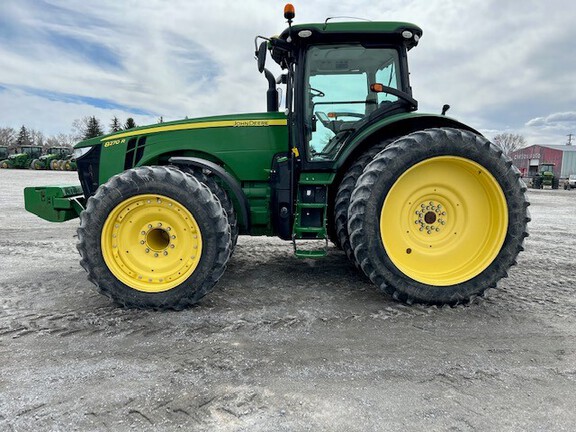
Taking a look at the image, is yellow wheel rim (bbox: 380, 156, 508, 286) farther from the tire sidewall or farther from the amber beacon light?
the amber beacon light

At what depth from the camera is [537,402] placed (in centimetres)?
199

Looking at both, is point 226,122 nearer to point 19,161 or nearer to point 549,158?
point 19,161

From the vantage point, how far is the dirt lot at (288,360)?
188 cm

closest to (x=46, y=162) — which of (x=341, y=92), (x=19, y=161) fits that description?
(x=19, y=161)

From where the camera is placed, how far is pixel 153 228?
316 cm

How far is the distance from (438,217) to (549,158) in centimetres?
6007

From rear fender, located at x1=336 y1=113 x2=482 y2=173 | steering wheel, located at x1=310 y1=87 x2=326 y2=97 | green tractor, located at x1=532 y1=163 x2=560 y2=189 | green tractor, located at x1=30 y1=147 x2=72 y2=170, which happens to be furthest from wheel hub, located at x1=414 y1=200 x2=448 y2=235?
green tractor, located at x1=30 y1=147 x2=72 y2=170

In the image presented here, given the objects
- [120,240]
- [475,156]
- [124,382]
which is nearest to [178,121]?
[120,240]

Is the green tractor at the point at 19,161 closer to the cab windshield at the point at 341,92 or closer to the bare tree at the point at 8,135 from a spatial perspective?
the cab windshield at the point at 341,92

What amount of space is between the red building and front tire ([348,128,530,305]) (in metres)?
43.6

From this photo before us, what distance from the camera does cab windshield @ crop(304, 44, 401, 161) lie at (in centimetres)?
355

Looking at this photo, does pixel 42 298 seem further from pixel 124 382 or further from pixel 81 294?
pixel 124 382

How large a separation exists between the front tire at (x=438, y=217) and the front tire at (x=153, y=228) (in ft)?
3.87

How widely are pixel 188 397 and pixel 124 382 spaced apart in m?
0.42
